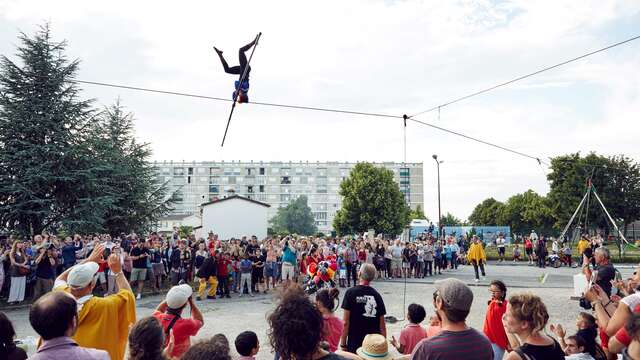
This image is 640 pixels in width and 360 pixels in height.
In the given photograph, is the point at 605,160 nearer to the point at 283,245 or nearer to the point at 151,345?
the point at 283,245

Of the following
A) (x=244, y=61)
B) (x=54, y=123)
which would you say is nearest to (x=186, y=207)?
(x=54, y=123)

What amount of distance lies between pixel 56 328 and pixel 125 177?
23.2 meters

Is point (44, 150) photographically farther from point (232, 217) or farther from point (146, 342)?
point (232, 217)

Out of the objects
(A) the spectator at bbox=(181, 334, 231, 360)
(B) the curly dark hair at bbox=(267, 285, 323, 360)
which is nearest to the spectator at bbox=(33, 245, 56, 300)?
(A) the spectator at bbox=(181, 334, 231, 360)

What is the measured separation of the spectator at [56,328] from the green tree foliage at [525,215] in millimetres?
69910

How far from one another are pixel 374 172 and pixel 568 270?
3355 cm

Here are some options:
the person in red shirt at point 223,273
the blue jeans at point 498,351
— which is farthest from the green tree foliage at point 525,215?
A: the blue jeans at point 498,351

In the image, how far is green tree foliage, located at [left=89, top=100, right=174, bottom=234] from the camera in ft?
73.2

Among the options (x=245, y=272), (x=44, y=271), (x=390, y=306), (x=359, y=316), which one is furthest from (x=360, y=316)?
(x=44, y=271)

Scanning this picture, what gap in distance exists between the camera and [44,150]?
1939cm

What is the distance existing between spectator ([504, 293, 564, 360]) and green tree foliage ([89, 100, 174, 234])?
2055 centimetres

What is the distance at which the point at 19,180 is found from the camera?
741 inches

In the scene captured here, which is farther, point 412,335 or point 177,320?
point 412,335

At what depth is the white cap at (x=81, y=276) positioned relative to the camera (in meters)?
3.90
